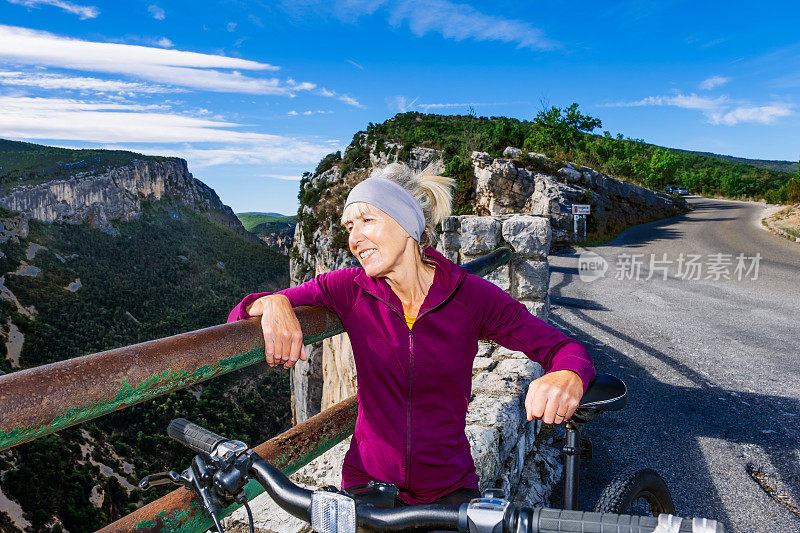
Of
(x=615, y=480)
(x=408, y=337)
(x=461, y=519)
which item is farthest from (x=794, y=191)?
(x=461, y=519)

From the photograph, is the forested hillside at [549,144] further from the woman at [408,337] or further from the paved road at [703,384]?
the woman at [408,337]

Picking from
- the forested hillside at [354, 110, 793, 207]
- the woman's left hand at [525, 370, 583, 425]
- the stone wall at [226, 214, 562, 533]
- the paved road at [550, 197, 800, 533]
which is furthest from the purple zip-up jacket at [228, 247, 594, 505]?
the forested hillside at [354, 110, 793, 207]

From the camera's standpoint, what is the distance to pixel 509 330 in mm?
1791

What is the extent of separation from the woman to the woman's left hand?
0.18 metres

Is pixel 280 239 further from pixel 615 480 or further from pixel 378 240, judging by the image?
pixel 615 480

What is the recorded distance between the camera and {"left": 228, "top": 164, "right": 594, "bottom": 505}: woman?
1681 mm

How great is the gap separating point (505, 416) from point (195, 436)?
6.26 feet

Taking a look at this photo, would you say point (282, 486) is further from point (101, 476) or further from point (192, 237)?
point (192, 237)

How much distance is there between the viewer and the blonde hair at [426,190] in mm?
2008

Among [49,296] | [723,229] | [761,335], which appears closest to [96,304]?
[49,296]

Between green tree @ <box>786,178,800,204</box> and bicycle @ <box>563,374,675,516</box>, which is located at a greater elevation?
green tree @ <box>786,178,800,204</box>

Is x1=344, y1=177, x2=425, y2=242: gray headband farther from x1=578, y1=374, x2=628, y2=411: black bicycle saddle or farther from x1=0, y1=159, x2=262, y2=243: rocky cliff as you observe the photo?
x1=0, y1=159, x2=262, y2=243: rocky cliff

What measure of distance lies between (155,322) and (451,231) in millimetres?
71312

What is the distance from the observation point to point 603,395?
1.40 meters
